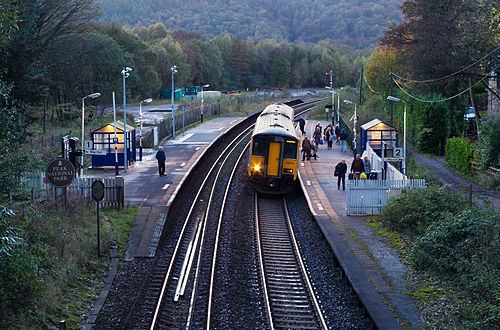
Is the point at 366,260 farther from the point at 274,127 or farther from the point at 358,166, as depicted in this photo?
the point at 274,127

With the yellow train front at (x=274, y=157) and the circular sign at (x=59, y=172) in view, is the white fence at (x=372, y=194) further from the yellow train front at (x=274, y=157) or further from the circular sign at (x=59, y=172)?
the circular sign at (x=59, y=172)

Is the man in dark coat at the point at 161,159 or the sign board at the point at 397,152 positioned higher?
the sign board at the point at 397,152

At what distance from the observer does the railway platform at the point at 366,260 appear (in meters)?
10.8

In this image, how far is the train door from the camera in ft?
74.5

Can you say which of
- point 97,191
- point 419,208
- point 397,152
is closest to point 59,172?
point 97,191

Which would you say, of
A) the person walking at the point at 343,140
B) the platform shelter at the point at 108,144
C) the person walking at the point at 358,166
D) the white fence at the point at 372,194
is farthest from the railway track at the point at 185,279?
the person walking at the point at 343,140

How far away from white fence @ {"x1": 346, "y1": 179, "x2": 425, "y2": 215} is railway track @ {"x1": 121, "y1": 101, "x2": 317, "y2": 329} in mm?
4804

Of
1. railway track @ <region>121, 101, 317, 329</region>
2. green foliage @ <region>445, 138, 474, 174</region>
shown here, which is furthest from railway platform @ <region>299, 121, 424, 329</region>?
green foliage @ <region>445, 138, 474, 174</region>

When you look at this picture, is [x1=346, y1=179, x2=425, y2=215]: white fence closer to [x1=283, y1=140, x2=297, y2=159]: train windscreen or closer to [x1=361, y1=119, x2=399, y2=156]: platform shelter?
[x1=283, y1=140, x2=297, y2=159]: train windscreen

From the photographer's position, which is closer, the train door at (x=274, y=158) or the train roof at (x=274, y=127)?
the train door at (x=274, y=158)

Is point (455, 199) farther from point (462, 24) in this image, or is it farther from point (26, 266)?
point (462, 24)

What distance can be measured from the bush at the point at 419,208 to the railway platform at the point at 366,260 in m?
0.86

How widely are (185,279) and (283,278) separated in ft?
8.36

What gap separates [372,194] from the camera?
18.9 meters
